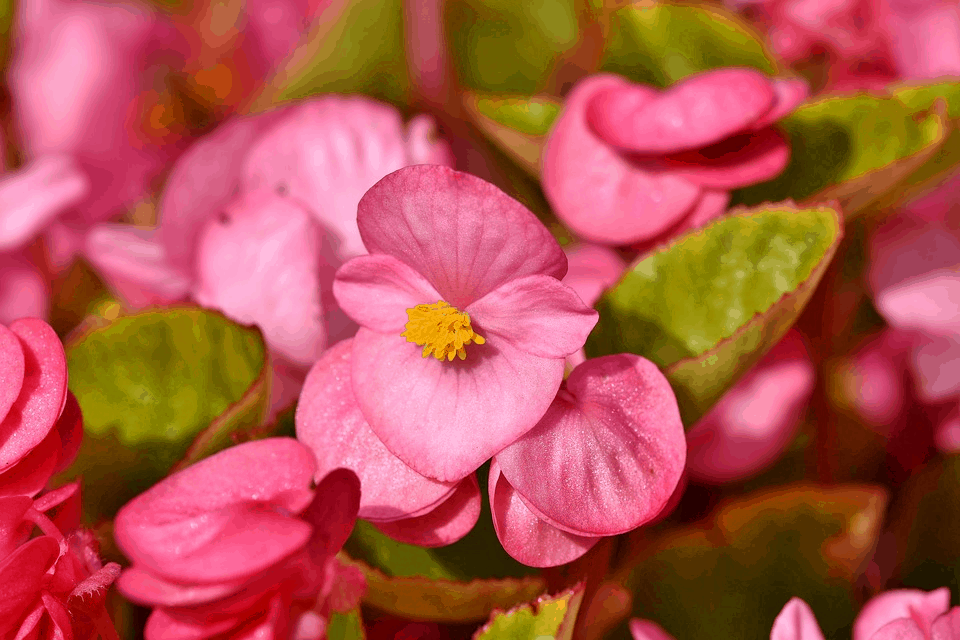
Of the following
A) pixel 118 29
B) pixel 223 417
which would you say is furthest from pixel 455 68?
pixel 223 417

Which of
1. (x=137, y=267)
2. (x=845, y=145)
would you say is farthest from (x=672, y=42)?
(x=137, y=267)

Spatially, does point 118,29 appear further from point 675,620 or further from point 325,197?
point 675,620

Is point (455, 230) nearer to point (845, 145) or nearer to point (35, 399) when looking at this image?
point (35, 399)

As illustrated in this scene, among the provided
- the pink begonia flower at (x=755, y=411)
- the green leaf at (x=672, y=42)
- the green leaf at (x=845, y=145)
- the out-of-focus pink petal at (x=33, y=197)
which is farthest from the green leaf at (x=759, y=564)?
the out-of-focus pink petal at (x=33, y=197)

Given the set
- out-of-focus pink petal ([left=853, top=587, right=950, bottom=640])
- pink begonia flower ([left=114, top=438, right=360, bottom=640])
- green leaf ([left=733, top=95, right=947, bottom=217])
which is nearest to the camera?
pink begonia flower ([left=114, top=438, right=360, bottom=640])

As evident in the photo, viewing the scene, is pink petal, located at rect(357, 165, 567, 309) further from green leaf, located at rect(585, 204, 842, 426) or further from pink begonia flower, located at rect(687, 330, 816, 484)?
pink begonia flower, located at rect(687, 330, 816, 484)

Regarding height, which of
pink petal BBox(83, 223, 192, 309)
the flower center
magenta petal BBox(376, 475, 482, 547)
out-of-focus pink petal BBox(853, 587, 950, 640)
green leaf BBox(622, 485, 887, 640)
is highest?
the flower center

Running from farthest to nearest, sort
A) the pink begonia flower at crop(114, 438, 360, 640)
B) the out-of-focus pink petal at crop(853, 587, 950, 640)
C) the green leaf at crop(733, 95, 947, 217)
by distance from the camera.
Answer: the green leaf at crop(733, 95, 947, 217) → the out-of-focus pink petal at crop(853, 587, 950, 640) → the pink begonia flower at crop(114, 438, 360, 640)

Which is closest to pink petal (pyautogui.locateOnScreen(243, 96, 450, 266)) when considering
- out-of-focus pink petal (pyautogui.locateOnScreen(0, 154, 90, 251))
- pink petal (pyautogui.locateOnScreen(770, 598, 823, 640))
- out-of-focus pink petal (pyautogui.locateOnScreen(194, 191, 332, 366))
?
out-of-focus pink petal (pyautogui.locateOnScreen(194, 191, 332, 366))
